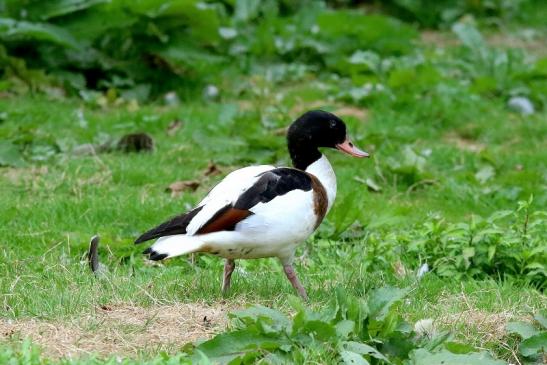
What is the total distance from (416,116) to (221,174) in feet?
7.88

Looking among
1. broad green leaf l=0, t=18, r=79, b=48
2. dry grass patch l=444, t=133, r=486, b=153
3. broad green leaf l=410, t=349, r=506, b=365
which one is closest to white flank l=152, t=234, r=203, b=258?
broad green leaf l=410, t=349, r=506, b=365

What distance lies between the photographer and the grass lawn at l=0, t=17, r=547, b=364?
17.2 ft

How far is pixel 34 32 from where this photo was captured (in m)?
9.57

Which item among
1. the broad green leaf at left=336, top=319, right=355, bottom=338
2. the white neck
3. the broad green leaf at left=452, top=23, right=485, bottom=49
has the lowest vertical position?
the broad green leaf at left=452, top=23, right=485, bottom=49

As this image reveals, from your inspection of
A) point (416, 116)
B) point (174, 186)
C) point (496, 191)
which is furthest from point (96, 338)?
point (416, 116)

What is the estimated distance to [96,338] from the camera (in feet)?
15.9

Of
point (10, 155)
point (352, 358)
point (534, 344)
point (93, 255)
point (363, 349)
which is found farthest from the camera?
point (10, 155)

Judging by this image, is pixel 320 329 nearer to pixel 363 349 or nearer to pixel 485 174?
pixel 363 349

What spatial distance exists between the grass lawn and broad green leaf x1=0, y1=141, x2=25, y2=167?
0.05m

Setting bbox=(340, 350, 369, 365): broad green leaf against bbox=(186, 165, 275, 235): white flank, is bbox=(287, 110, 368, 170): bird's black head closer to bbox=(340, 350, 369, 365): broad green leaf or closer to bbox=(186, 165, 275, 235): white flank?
bbox=(186, 165, 275, 235): white flank

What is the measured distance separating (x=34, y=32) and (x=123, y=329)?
516 centimetres

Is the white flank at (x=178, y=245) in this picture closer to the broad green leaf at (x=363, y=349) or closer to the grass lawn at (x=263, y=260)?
the grass lawn at (x=263, y=260)

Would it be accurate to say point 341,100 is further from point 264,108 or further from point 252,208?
point 252,208

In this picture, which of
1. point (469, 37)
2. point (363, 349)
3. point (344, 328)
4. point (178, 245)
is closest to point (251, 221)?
point (178, 245)
